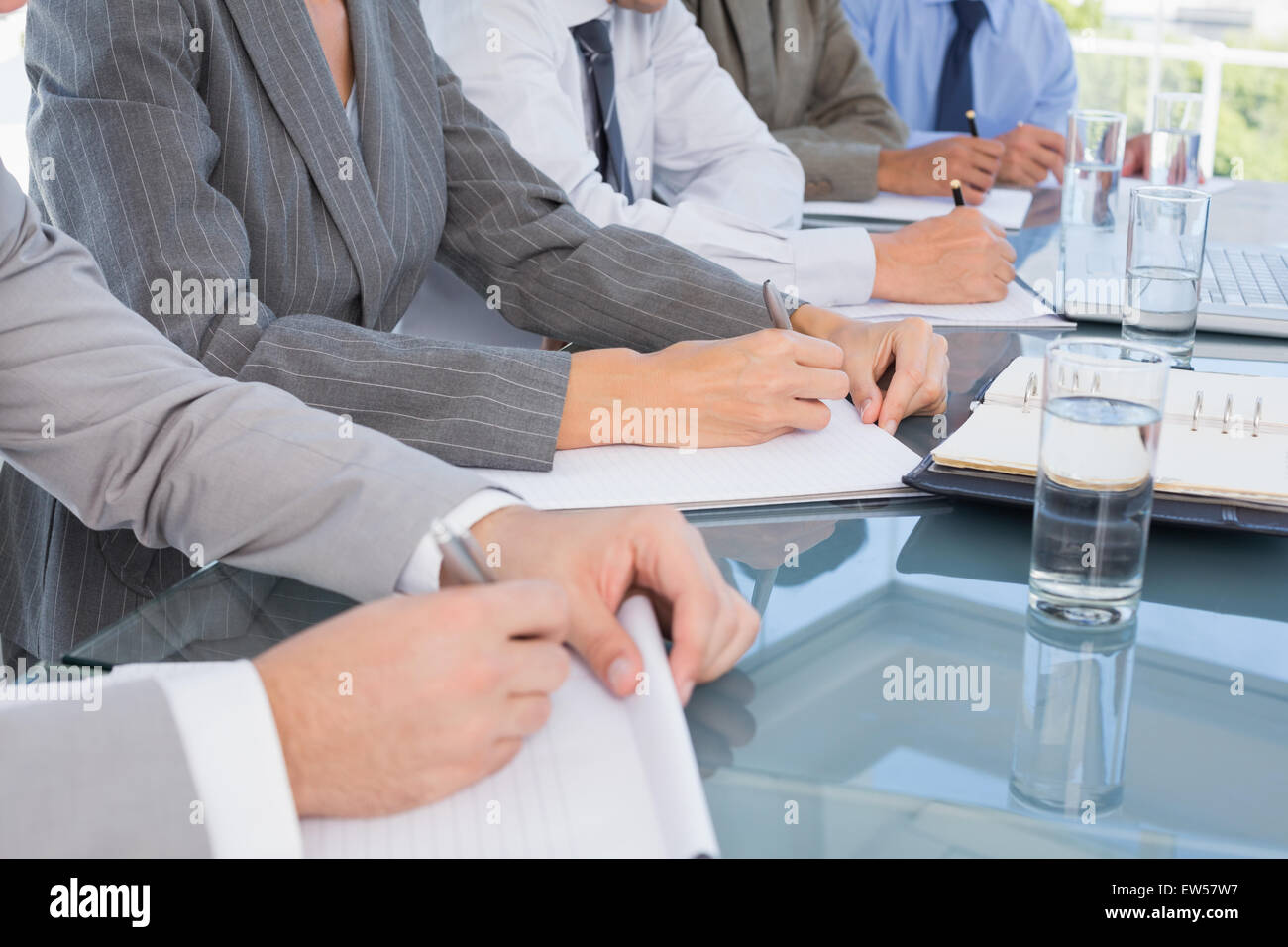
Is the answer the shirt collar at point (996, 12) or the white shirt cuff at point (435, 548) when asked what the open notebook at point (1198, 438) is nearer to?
the white shirt cuff at point (435, 548)

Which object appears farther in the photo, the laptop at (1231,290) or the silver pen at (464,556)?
→ the laptop at (1231,290)

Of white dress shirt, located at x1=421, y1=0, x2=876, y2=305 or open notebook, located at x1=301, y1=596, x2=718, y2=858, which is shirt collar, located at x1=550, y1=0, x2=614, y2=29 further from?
open notebook, located at x1=301, y1=596, x2=718, y2=858

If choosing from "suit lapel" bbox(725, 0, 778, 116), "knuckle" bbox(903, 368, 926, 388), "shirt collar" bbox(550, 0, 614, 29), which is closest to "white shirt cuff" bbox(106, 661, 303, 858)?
"knuckle" bbox(903, 368, 926, 388)

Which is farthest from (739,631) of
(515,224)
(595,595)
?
(515,224)

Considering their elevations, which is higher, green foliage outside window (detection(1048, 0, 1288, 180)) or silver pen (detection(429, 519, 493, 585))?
silver pen (detection(429, 519, 493, 585))

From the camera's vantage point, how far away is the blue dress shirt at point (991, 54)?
9.21 feet

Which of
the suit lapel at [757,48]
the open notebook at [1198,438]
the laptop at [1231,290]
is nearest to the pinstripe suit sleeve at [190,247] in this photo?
the open notebook at [1198,438]

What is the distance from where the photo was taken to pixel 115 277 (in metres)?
0.99

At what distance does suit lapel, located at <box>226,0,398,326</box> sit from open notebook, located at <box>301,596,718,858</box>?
0.68 meters

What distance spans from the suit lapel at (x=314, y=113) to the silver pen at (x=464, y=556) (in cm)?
59

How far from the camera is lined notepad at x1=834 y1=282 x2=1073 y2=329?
132 centimetres

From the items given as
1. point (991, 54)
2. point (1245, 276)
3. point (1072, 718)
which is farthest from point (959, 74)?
point (1072, 718)

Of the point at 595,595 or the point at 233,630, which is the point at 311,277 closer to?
the point at 233,630

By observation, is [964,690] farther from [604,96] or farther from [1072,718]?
[604,96]
